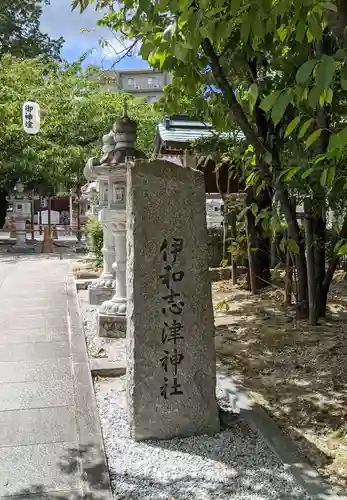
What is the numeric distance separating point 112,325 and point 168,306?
3.04 metres

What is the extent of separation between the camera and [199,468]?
3156 millimetres

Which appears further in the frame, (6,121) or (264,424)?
(6,121)

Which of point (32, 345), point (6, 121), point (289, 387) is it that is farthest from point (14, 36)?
point (289, 387)

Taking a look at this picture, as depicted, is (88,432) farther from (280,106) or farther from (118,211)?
(118,211)

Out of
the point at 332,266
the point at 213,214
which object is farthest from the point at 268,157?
the point at 213,214

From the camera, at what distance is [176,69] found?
4.80m

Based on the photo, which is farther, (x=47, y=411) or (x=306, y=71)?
(x=47, y=411)

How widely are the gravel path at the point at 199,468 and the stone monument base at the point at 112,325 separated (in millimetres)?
2592

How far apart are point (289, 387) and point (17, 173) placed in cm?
1579

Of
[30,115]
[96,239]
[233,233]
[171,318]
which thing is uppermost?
[30,115]

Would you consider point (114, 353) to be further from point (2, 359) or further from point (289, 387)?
point (289, 387)

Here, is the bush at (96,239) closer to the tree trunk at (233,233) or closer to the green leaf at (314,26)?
the tree trunk at (233,233)

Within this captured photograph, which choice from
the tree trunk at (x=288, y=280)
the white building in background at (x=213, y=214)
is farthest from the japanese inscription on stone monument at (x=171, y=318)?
the white building in background at (x=213, y=214)

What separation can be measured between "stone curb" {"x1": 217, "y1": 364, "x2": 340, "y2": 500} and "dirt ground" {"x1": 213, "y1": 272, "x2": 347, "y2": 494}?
0.11m
